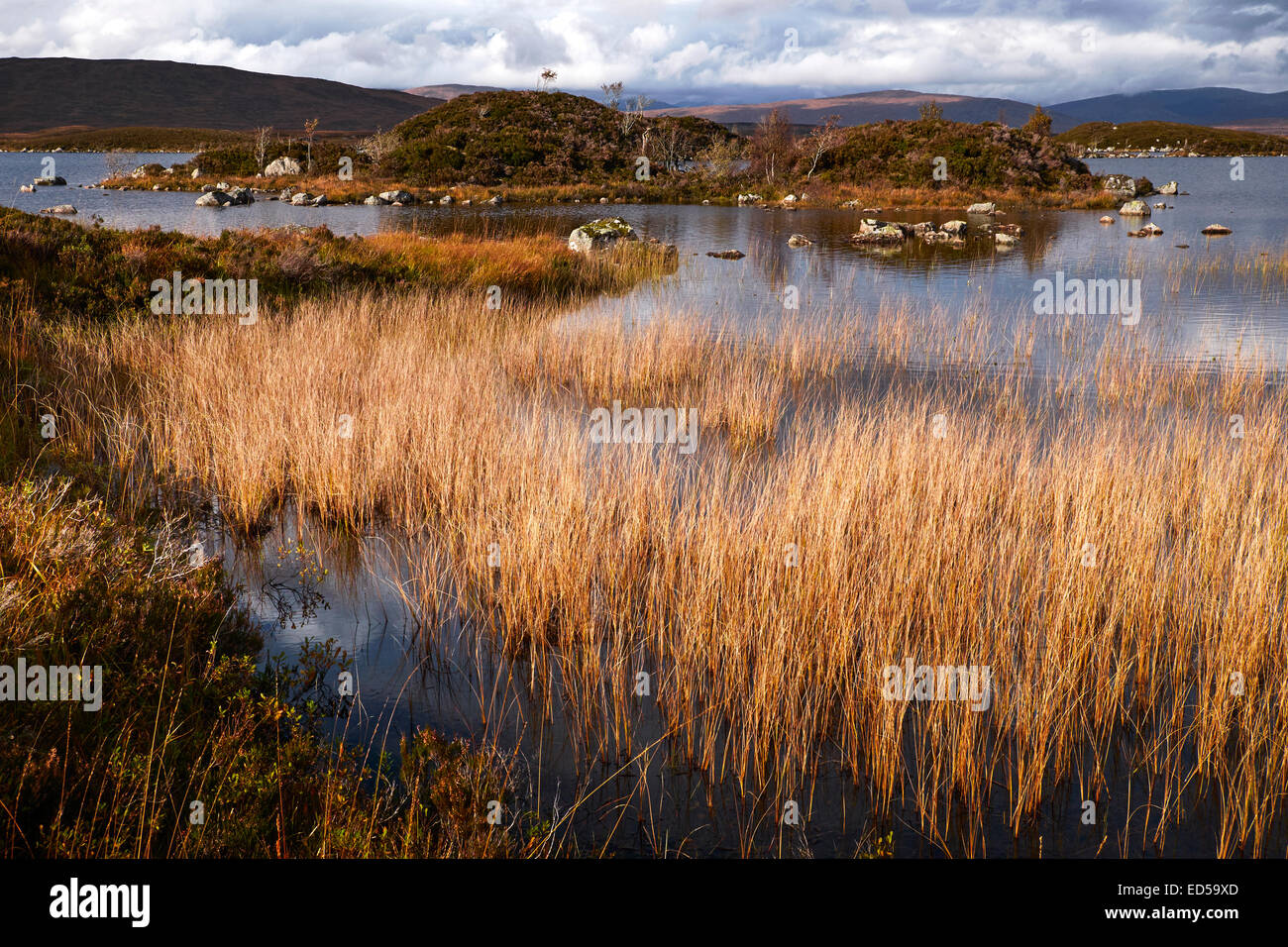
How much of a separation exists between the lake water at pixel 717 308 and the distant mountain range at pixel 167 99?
390 feet

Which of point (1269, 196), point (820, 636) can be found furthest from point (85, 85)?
point (820, 636)

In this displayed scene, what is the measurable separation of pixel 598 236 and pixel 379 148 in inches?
1382

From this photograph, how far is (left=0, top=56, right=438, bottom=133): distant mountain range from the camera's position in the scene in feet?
454

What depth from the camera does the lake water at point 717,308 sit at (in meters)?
3.30

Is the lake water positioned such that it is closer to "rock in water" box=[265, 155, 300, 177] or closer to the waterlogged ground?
the waterlogged ground

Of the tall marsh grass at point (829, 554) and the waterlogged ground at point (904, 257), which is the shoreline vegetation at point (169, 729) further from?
the waterlogged ground at point (904, 257)

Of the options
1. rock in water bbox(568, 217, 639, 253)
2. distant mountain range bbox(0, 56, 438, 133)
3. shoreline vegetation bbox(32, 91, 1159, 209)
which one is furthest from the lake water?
distant mountain range bbox(0, 56, 438, 133)

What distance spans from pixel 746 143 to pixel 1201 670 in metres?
64.0

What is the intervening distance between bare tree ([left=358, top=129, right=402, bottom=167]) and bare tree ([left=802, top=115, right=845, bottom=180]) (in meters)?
24.7

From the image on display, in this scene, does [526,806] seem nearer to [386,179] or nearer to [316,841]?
[316,841]

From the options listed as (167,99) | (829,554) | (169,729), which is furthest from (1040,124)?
(167,99)

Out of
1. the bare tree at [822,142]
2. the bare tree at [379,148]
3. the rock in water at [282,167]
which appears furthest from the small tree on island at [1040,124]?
the rock in water at [282,167]

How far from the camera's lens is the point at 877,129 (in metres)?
51.7
